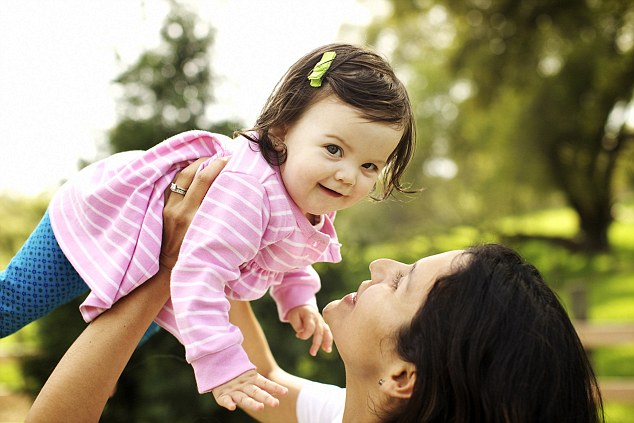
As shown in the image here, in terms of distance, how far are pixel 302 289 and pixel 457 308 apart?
71 centimetres

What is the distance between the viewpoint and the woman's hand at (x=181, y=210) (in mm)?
1903

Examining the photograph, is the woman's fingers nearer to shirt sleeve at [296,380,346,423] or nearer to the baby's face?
the baby's face

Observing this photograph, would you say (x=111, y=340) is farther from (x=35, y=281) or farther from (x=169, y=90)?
(x=169, y=90)

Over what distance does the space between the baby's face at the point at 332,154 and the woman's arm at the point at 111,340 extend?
9.3 inches

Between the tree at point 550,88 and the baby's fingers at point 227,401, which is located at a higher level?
the baby's fingers at point 227,401

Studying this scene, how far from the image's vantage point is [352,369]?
6.31 feet

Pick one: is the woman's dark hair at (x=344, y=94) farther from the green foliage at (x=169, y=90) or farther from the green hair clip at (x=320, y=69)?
the green foliage at (x=169, y=90)

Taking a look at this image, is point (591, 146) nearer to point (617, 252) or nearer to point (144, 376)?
point (617, 252)

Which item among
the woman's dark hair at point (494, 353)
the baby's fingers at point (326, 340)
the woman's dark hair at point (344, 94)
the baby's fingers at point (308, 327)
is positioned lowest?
the baby's fingers at point (326, 340)

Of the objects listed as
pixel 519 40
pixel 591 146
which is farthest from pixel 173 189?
pixel 591 146

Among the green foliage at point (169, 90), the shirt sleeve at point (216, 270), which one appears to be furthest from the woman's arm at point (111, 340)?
the green foliage at point (169, 90)

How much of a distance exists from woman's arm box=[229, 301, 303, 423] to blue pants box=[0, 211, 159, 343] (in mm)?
574

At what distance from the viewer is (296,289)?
7.65 feet

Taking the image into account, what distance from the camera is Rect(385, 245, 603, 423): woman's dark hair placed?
5.49 ft
